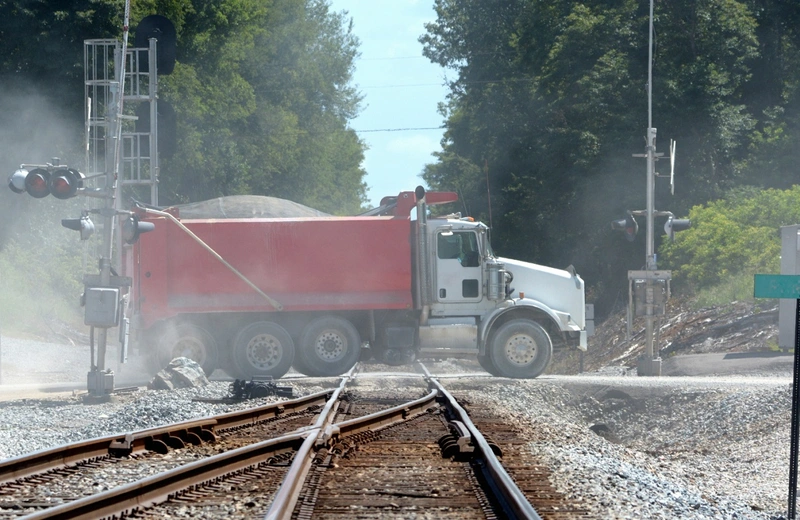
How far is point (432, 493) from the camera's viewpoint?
7.63 m

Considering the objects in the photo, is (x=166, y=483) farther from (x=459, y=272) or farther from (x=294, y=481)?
(x=459, y=272)

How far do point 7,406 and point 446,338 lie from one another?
906cm

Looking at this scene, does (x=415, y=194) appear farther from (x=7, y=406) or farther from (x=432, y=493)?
(x=432, y=493)

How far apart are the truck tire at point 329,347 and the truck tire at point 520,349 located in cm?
292

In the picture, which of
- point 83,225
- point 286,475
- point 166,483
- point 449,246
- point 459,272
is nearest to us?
point 166,483

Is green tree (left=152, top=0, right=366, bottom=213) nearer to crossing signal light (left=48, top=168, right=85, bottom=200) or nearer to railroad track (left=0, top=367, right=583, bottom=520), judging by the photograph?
crossing signal light (left=48, top=168, right=85, bottom=200)

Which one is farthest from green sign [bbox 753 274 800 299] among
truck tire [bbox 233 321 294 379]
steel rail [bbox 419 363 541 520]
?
truck tire [bbox 233 321 294 379]

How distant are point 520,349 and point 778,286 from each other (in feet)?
40.5

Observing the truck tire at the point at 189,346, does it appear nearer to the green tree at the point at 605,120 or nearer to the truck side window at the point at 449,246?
the truck side window at the point at 449,246

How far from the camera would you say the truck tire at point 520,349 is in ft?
70.9

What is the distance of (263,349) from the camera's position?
2195 centimetres

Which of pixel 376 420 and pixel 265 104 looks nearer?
pixel 376 420

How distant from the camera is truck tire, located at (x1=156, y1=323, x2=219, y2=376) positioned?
21.7 metres

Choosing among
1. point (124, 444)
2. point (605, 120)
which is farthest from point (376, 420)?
point (605, 120)
